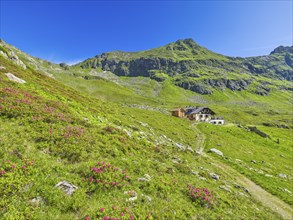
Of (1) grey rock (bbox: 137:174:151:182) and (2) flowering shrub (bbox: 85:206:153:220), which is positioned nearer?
(2) flowering shrub (bbox: 85:206:153:220)

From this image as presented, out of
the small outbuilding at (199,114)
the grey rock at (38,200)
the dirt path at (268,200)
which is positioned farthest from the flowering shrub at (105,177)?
the small outbuilding at (199,114)

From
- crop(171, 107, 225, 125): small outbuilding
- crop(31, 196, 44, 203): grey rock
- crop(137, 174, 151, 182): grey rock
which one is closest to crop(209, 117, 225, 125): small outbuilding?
crop(171, 107, 225, 125): small outbuilding

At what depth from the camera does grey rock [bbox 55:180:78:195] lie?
9.30 metres

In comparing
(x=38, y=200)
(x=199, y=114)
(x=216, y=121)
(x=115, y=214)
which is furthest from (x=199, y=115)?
(x=38, y=200)

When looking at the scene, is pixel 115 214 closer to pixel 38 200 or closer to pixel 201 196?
pixel 38 200

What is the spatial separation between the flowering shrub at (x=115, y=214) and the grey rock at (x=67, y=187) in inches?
76.6

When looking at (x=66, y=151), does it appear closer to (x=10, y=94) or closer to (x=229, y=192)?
(x=10, y=94)

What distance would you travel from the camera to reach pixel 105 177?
1111 cm

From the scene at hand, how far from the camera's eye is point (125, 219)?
8391 mm

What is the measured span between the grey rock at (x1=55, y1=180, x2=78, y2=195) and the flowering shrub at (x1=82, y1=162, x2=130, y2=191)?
0.86 meters

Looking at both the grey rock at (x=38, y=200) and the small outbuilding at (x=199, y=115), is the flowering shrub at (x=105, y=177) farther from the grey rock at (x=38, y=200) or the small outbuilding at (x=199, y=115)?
the small outbuilding at (x=199, y=115)

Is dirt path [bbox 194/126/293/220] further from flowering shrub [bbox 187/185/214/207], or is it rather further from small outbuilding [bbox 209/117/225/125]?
small outbuilding [bbox 209/117/225/125]

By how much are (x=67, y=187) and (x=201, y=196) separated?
30.3 ft

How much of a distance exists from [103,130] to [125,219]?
1155 cm
